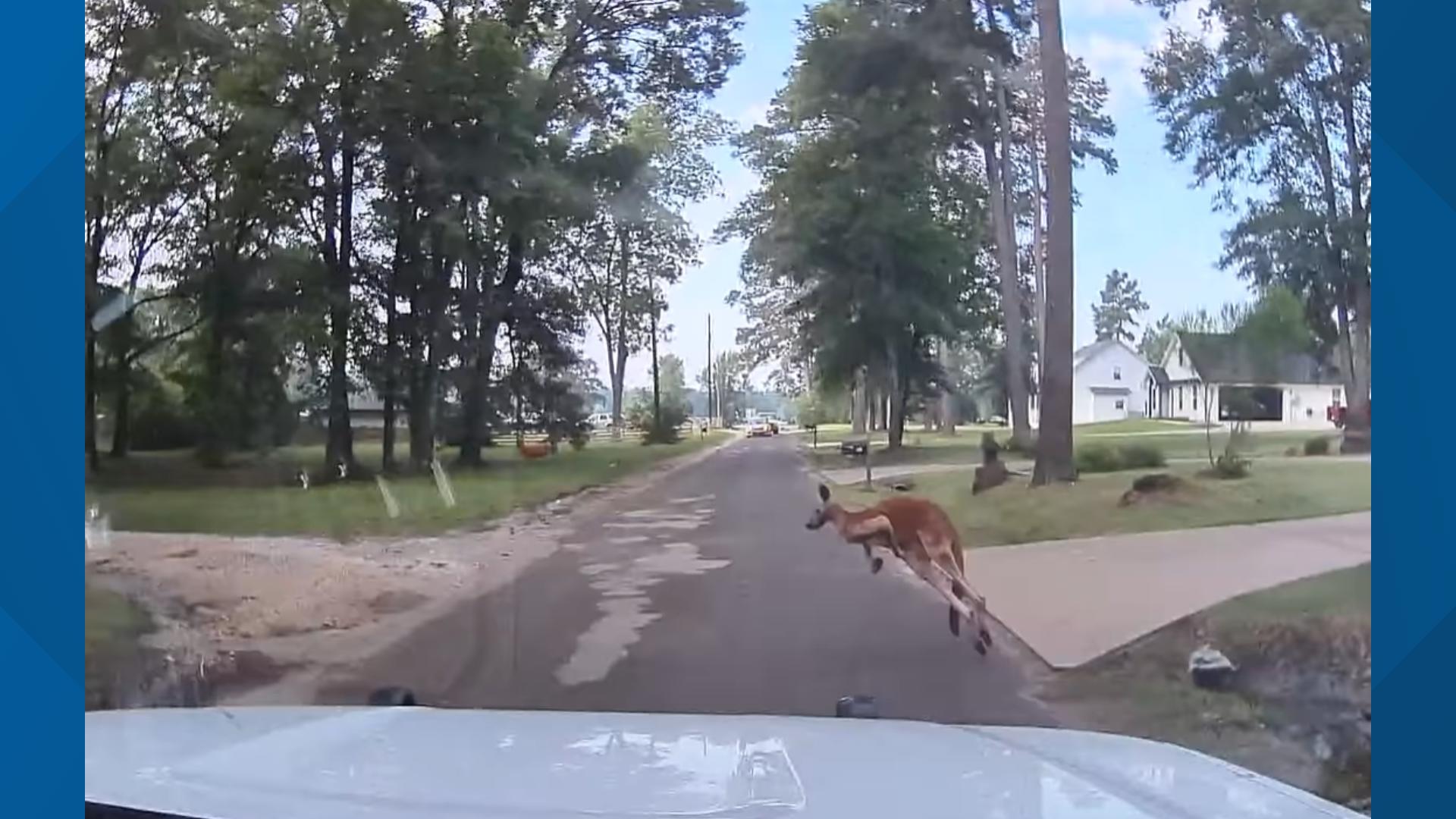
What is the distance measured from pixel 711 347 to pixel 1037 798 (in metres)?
2.18

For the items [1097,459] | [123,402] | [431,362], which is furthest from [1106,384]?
[123,402]

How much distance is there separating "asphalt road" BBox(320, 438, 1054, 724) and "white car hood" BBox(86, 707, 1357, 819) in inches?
41.9

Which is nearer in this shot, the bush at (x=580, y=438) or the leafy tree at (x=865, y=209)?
the leafy tree at (x=865, y=209)

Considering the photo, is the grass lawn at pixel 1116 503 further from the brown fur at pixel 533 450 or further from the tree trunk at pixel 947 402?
the brown fur at pixel 533 450

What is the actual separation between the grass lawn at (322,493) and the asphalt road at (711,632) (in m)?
0.17

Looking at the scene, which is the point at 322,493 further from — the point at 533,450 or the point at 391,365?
the point at 533,450

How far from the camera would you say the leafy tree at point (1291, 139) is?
2.92 metres

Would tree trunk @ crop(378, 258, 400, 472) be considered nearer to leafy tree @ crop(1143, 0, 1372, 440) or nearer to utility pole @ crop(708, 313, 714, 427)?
utility pole @ crop(708, 313, 714, 427)

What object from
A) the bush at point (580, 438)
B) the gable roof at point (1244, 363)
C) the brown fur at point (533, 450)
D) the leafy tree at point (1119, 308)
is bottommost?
the brown fur at point (533, 450)

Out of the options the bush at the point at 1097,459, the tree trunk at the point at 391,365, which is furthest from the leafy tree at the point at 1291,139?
the tree trunk at the point at 391,365

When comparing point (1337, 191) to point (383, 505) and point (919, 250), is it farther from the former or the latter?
point (383, 505)
